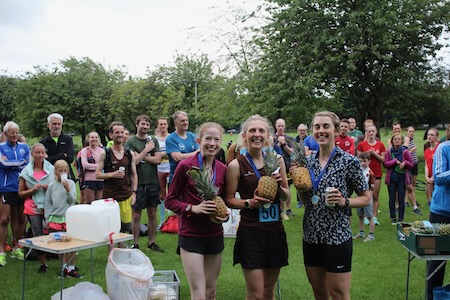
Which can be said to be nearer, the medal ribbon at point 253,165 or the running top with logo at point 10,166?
the medal ribbon at point 253,165

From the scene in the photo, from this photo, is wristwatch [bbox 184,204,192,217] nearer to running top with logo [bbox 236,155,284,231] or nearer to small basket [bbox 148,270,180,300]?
running top with logo [bbox 236,155,284,231]

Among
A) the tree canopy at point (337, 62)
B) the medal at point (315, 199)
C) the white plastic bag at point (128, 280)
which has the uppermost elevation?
the tree canopy at point (337, 62)

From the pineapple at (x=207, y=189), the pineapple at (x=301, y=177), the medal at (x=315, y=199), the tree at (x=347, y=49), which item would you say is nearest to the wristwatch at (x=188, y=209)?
the pineapple at (x=207, y=189)

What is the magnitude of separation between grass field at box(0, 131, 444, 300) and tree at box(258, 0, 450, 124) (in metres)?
11.3

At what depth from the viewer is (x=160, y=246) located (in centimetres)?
Answer: 730

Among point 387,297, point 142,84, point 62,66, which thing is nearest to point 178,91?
point 142,84

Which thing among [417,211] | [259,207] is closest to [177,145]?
[259,207]

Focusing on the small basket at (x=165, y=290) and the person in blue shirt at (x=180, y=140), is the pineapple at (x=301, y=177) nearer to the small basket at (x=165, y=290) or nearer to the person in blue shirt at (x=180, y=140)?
the small basket at (x=165, y=290)

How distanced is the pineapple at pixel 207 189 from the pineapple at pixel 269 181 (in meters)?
0.34

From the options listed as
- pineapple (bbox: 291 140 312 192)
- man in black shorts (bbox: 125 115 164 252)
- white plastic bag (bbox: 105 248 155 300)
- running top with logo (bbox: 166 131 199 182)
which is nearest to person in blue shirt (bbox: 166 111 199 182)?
running top with logo (bbox: 166 131 199 182)

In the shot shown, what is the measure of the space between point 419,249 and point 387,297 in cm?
149

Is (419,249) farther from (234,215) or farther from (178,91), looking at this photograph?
(178,91)

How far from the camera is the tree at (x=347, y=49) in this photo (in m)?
17.4

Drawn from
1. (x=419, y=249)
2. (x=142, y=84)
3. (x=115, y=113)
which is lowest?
(x=419, y=249)
